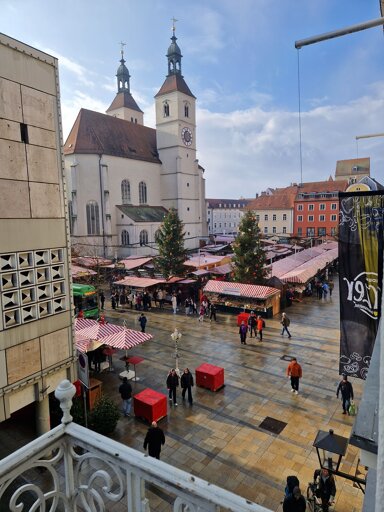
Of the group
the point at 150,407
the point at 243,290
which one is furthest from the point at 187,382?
the point at 243,290

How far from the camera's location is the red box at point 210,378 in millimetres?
12414

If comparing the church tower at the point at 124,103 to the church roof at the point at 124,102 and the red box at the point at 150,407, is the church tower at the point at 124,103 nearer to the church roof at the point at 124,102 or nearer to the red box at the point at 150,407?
the church roof at the point at 124,102

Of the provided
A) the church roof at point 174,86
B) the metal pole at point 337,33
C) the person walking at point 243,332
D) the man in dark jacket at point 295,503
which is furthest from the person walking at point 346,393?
the church roof at point 174,86

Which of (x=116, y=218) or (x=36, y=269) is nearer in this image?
(x=36, y=269)

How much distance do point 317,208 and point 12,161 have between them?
6543 cm

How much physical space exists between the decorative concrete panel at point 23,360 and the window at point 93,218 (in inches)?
1558

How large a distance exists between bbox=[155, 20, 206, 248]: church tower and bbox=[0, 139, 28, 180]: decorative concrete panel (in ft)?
155

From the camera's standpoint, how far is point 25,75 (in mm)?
8133

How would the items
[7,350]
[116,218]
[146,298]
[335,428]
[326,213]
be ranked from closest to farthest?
1. [7,350]
2. [335,428]
3. [146,298]
4. [116,218]
5. [326,213]

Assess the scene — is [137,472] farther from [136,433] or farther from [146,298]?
[146,298]

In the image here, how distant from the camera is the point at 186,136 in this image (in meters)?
56.2

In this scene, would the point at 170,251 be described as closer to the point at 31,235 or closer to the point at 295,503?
the point at 31,235

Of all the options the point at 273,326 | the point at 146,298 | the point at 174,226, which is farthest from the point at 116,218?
the point at 273,326

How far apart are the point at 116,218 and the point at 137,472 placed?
4791 centimetres
